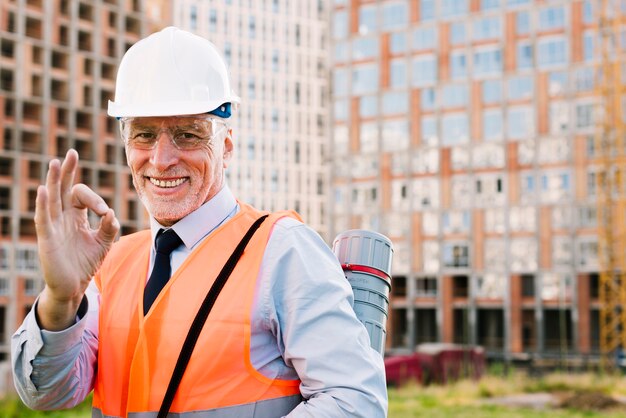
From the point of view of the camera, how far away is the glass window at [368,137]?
A: 6975 cm

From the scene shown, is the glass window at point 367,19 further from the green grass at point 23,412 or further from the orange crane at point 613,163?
the green grass at point 23,412

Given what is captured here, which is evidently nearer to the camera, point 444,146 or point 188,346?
point 188,346

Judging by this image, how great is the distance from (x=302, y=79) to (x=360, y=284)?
328 ft

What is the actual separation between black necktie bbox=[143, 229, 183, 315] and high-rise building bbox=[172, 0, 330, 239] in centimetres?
9538

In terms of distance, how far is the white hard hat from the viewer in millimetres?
2529

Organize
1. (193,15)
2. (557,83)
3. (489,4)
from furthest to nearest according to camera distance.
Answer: (193,15)
(489,4)
(557,83)

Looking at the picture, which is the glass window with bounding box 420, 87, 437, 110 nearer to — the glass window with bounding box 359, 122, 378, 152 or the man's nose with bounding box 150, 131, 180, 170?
the glass window with bounding box 359, 122, 378, 152

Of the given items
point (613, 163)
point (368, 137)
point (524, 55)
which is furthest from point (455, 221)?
point (524, 55)

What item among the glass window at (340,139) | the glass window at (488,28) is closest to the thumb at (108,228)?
the glass window at (488,28)

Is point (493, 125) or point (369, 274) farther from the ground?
point (493, 125)

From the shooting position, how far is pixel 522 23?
209ft

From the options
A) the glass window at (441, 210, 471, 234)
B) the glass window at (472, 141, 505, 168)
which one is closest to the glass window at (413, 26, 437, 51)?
the glass window at (472, 141, 505, 168)

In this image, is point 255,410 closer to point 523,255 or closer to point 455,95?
point 523,255

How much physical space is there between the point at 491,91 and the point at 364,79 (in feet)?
36.6
